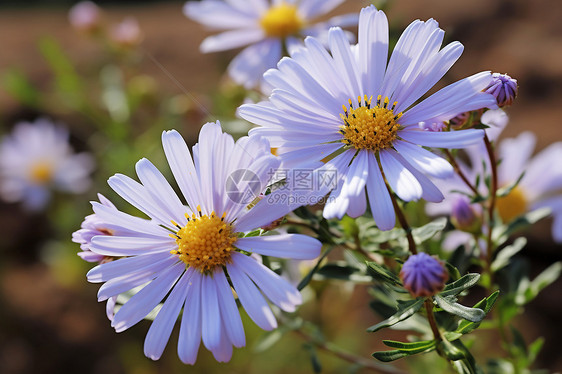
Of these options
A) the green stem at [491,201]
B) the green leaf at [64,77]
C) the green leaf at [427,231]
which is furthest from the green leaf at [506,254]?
the green leaf at [64,77]

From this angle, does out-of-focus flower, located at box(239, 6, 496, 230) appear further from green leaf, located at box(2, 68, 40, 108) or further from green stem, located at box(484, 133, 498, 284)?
green leaf, located at box(2, 68, 40, 108)

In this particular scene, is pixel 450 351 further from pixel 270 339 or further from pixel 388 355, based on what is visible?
pixel 270 339

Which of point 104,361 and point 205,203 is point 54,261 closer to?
point 104,361

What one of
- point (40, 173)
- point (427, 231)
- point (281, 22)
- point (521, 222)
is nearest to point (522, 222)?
point (521, 222)

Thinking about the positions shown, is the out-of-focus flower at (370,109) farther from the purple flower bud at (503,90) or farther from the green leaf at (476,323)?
the green leaf at (476,323)

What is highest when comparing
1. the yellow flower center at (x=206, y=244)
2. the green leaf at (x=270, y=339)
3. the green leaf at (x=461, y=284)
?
the yellow flower center at (x=206, y=244)

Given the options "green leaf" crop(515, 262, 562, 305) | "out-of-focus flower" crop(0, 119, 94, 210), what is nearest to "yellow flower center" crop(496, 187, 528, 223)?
"green leaf" crop(515, 262, 562, 305)
